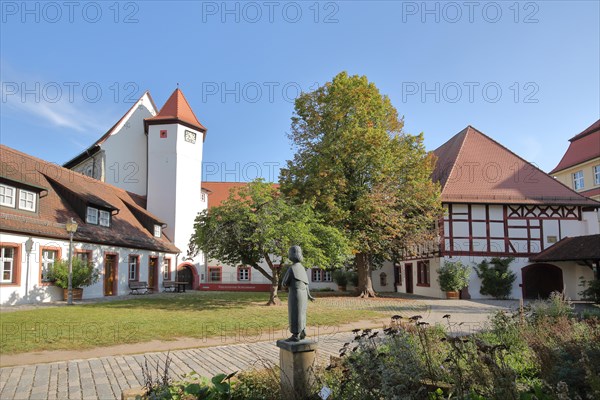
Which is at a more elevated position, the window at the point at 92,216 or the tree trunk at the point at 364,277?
the window at the point at 92,216

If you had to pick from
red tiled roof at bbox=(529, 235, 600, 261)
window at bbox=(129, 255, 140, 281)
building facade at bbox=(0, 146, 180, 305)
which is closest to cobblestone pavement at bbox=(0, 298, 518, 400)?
building facade at bbox=(0, 146, 180, 305)

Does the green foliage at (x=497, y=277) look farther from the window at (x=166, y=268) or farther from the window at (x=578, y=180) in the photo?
the window at (x=166, y=268)

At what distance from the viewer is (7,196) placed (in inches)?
801

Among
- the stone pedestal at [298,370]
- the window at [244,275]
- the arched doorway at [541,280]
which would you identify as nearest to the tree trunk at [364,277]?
the arched doorway at [541,280]

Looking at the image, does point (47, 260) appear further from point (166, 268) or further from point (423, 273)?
point (423, 273)

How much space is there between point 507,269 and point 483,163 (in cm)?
729

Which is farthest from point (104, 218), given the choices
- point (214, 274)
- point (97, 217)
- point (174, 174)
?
point (214, 274)

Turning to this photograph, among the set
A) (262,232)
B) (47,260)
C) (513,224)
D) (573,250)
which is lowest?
(47,260)

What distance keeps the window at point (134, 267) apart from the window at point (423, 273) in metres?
18.6

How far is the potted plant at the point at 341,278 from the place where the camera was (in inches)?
1563

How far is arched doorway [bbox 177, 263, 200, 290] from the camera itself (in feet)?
124

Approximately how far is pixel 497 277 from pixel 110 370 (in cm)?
2279

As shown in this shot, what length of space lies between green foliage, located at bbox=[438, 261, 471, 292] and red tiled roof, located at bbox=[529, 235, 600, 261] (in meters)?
4.13

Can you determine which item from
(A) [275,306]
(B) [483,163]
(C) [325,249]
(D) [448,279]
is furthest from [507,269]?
(A) [275,306]
